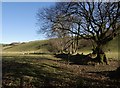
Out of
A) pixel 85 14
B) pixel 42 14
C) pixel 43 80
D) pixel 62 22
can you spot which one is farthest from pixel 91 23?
pixel 43 80

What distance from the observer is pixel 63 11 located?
39656mm

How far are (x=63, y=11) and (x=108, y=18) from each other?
7.12m

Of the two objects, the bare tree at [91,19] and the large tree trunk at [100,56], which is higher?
the bare tree at [91,19]

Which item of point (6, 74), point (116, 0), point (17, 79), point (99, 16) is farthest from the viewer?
point (99, 16)

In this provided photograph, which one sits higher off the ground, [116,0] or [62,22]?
[116,0]

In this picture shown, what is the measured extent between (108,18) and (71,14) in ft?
19.1

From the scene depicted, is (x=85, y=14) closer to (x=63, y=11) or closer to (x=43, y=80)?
(x=63, y=11)

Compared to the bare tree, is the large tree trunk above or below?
below

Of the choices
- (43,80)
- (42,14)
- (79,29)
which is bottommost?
(43,80)

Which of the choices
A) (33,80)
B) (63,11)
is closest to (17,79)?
(33,80)

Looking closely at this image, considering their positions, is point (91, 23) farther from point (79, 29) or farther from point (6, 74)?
point (6, 74)

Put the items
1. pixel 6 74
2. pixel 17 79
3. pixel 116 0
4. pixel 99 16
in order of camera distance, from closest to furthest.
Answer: pixel 17 79 → pixel 6 74 → pixel 116 0 → pixel 99 16

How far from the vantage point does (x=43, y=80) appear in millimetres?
20531

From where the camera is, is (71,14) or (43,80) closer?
(43,80)
